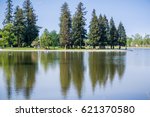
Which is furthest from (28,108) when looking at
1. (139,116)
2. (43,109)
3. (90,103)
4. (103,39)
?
(103,39)

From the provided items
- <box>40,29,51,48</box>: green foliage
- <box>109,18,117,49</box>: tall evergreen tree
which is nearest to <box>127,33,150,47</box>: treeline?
<box>109,18,117,49</box>: tall evergreen tree

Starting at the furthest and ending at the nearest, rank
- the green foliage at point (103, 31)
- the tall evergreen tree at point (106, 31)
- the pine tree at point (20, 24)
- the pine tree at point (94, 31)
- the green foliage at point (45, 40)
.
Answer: the green foliage at point (45, 40) < the pine tree at point (94, 31) < the green foliage at point (103, 31) < the tall evergreen tree at point (106, 31) < the pine tree at point (20, 24)

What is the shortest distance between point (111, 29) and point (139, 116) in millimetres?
17015

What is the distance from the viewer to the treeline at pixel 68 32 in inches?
612

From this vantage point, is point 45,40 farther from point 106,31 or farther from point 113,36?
point 113,36

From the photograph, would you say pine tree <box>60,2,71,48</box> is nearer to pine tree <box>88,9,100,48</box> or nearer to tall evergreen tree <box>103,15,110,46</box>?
pine tree <box>88,9,100,48</box>

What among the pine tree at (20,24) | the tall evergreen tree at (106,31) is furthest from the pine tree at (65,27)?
the tall evergreen tree at (106,31)

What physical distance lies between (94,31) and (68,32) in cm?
300

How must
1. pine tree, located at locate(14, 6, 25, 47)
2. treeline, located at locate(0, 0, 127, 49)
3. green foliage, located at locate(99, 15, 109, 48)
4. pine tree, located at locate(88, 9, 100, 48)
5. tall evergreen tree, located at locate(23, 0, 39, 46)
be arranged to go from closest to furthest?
1. tall evergreen tree, located at locate(23, 0, 39, 46)
2. pine tree, located at locate(14, 6, 25, 47)
3. treeline, located at locate(0, 0, 127, 49)
4. green foliage, located at locate(99, 15, 109, 48)
5. pine tree, located at locate(88, 9, 100, 48)

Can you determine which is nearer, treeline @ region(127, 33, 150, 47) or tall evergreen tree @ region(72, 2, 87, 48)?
tall evergreen tree @ region(72, 2, 87, 48)

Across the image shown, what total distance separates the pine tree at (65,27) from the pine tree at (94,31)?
1467mm

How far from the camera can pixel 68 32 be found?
19016mm

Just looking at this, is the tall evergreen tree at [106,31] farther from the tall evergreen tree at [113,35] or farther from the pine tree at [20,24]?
the pine tree at [20,24]

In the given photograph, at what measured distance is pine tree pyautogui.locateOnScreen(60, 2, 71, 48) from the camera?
54.1 feet
